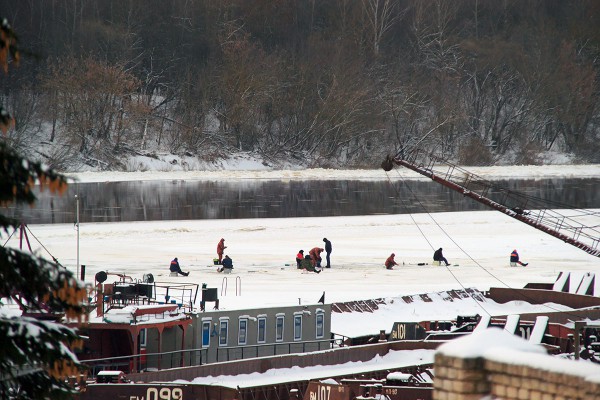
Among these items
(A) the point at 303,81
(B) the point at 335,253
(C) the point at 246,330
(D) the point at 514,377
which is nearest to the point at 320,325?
(C) the point at 246,330

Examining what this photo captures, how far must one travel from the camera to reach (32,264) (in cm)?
756

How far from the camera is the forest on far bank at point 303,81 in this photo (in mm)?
93688

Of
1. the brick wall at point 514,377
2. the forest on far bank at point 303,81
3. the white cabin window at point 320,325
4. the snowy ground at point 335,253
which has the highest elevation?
the forest on far bank at point 303,81

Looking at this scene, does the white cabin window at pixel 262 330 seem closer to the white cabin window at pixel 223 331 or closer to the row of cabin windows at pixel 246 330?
the row of cabin windows at pixel 246 330

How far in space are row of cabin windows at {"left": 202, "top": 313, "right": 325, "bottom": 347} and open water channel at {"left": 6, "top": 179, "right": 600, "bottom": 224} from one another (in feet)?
92.0

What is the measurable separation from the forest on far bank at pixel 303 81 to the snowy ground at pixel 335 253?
3639 cm

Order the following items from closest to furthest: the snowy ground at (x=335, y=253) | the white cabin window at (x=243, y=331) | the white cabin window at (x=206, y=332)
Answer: the white cabin window at (x=206, y=332) → the white cabin window at (x=243, y=331) → the snowy ground at (x=335, y=253)

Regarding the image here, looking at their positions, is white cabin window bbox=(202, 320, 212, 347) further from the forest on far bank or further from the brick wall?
the forest on far bank

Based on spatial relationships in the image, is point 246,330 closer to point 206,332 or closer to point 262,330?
point 262,330

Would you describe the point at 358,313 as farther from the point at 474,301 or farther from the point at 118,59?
the point at 118,59

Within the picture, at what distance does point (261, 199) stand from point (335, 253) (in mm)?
26345

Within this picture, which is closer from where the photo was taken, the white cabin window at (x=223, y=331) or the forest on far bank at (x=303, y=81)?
the white cabin window at (x=223, y=331)

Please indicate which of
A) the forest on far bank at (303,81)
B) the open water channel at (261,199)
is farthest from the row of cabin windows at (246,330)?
the forest on far bank at (303,81)

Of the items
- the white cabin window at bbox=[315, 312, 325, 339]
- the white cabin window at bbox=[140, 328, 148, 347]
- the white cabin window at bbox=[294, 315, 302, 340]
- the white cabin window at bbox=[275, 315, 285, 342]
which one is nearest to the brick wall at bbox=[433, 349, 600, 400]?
the white cabin window at bbox=[140, 328, 148, 347]
